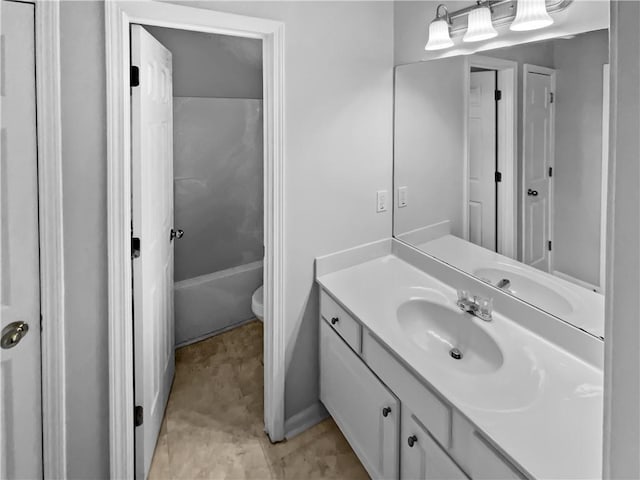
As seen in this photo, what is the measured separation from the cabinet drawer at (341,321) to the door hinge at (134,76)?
3.81ft

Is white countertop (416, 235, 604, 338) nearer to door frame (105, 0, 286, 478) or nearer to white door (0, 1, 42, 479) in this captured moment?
door frame (105, 0, 286, 478)

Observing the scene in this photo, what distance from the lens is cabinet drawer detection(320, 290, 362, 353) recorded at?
1.59 m

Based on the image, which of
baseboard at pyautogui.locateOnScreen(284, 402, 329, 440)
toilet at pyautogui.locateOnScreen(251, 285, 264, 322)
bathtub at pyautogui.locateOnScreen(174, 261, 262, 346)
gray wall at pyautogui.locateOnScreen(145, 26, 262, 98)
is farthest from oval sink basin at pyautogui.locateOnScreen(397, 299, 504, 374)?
gray wall at pyautogui.locateOnScreen(145, 26, 262, 98)

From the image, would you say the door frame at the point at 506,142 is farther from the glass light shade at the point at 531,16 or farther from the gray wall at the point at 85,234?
the gray wall at the point at 85,234

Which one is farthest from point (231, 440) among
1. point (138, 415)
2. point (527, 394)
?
point (527, 394)

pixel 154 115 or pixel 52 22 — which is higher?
pixel 52 22

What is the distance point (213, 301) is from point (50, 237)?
173cm

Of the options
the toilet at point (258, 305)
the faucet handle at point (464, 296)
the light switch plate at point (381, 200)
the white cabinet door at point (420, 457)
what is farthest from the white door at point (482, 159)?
the toilet at point (258, 305)

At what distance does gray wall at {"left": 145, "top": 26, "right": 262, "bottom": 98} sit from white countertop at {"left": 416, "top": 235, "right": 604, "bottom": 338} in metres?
1.80

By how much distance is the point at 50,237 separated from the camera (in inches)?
50.5

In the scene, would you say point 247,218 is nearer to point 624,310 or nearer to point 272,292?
point 272,292

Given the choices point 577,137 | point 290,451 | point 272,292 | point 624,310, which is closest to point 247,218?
point 272,292

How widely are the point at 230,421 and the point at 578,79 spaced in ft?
6.83

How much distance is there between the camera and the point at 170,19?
142 centimetres
